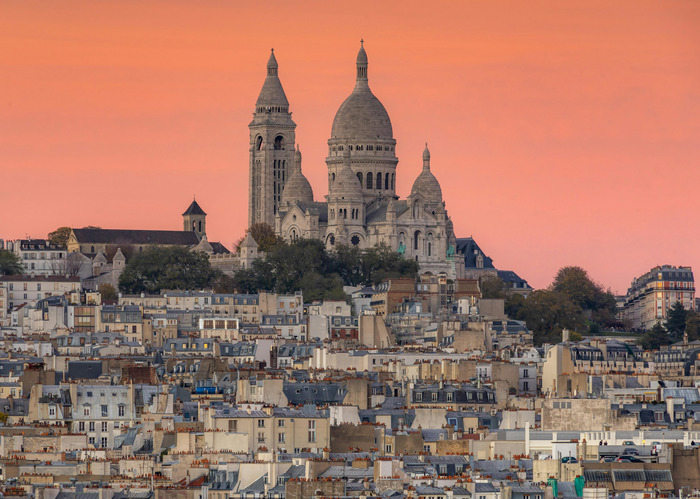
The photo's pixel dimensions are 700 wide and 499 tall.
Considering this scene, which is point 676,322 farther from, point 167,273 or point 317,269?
point 167,273

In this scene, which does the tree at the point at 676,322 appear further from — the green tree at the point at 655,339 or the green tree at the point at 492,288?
the green tree at the point at 492,288

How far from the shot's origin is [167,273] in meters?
182

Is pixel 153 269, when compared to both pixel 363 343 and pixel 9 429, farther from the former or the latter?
pixel 9 429

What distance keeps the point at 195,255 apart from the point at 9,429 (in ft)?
333

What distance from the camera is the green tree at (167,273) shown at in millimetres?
181125

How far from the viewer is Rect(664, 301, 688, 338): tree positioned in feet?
556

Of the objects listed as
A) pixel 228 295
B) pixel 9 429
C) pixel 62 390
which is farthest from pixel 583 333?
A: pixel 9 429

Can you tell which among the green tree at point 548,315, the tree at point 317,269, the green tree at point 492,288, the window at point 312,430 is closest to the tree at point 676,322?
the green tree at point 548,315

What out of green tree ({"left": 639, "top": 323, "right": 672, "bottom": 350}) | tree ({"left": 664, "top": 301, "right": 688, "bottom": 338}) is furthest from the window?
tree ({"left": 664, "top": 301, "right": 688, "bottom": 338})

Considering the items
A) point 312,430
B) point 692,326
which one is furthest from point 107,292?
point 312,430

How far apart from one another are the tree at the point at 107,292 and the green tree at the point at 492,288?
24286 millimetres

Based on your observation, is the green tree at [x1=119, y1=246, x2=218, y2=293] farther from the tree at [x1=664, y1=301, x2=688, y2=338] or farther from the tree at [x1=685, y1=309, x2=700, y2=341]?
the tree at [x1=685, y1=309, x2=700, y2=341]

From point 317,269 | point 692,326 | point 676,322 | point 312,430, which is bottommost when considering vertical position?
point 312,430

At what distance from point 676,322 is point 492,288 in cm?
1704
